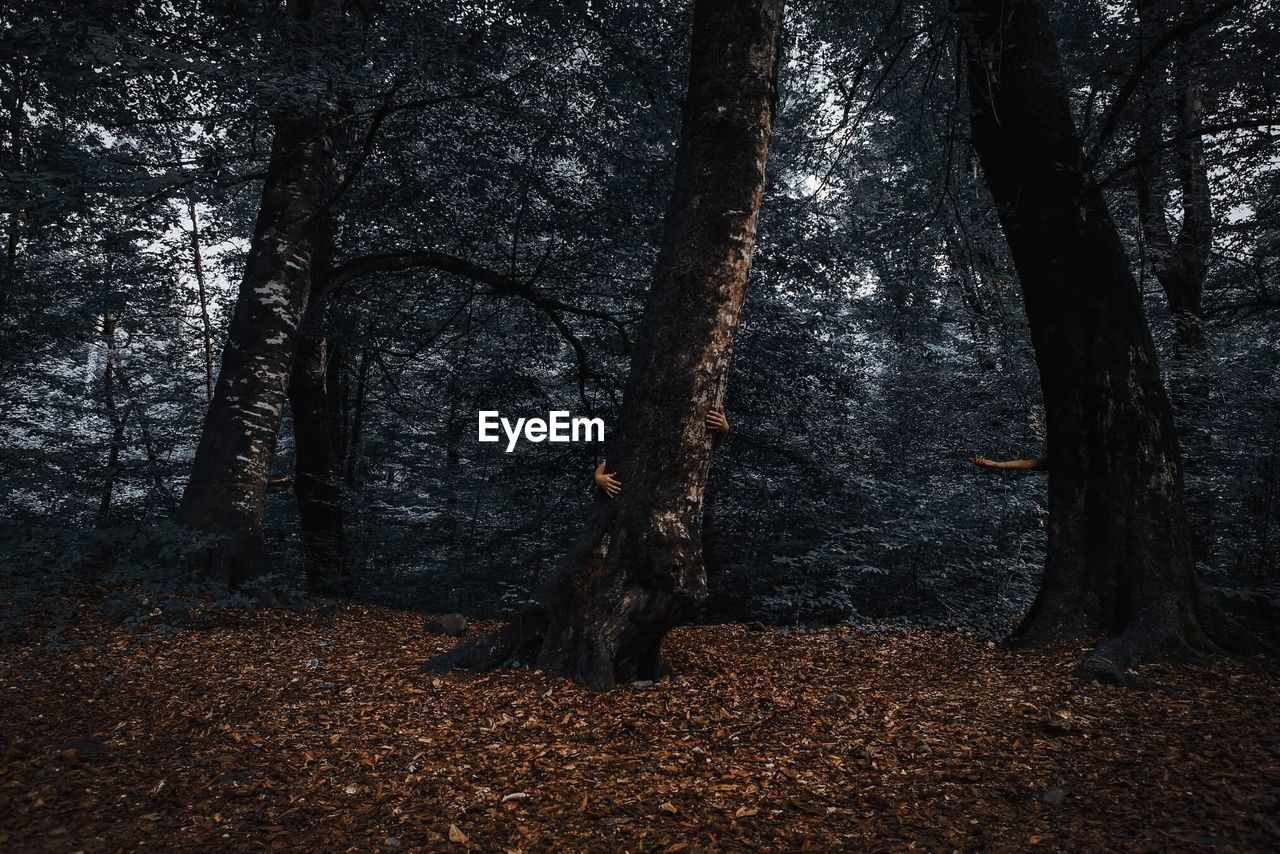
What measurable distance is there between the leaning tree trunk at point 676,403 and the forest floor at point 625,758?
0.97ft

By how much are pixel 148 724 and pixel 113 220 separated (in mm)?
10168

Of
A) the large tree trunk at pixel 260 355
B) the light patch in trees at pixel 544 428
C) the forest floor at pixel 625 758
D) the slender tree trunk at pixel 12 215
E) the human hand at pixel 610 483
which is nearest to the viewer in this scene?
the forest floor at pixel 625 758

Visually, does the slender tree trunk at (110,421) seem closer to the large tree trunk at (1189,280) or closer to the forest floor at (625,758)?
the forest floor at (625,758)

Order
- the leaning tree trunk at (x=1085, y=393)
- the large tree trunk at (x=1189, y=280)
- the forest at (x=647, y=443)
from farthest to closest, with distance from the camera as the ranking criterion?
the large tree trunk at (x=1189, y=280) < the leaning tree trunk at (x=1085, y=393) < the forest at (x=647, y=443)

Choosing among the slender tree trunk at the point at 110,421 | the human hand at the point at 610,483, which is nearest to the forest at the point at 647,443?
the human hand at the point at 610,483

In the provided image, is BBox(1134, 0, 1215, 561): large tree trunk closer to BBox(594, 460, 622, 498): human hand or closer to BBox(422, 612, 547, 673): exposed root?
BBox(594, 460, 622, 498): human hand

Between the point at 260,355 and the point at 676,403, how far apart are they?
15.8ft

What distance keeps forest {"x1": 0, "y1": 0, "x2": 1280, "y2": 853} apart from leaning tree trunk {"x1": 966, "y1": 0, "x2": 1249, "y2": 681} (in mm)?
31

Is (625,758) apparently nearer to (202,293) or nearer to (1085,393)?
(1085,393)

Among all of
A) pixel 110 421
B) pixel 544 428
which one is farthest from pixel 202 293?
pixel 544 428

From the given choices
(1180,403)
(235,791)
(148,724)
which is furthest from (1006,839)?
(1180,403)

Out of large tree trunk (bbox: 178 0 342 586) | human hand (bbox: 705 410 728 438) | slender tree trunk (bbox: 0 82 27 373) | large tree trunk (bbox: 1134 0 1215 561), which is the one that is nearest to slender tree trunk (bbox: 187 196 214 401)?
slender tree trunk (bbox: 0 82 27 373)

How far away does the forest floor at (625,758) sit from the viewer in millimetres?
2477

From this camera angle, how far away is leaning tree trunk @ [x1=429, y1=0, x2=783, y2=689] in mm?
4234
